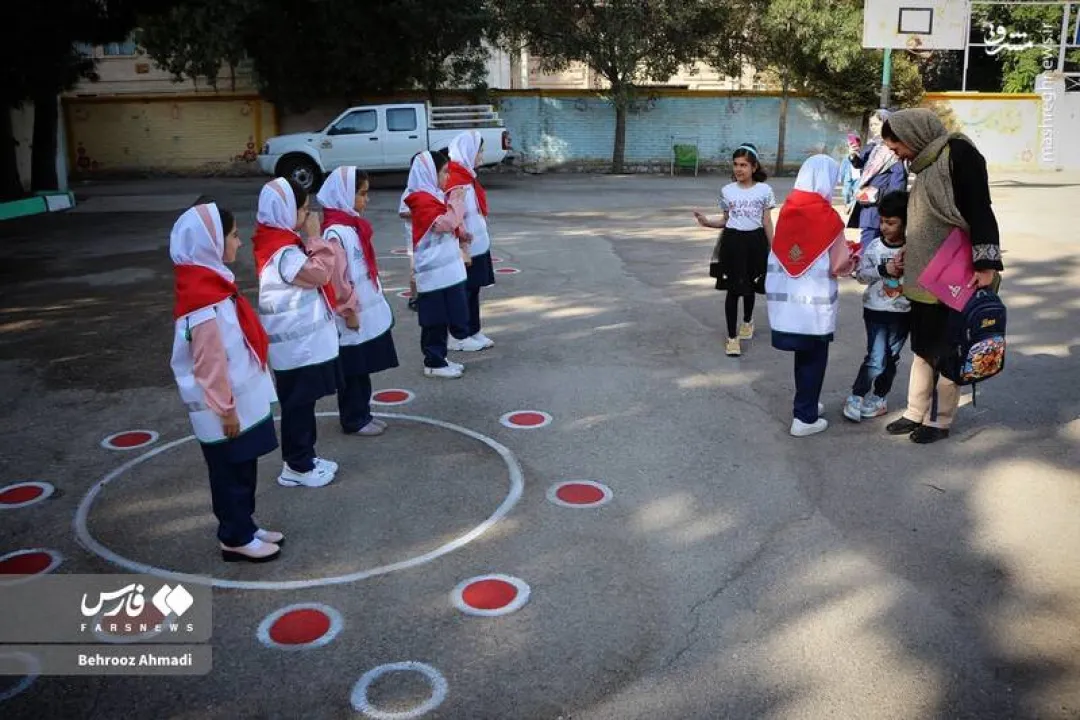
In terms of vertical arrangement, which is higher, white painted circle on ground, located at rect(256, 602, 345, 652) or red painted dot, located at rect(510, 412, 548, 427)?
red painted dot, located at rect(510, 412, 548, 427)

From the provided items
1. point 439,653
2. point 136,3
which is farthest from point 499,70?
point 439,653

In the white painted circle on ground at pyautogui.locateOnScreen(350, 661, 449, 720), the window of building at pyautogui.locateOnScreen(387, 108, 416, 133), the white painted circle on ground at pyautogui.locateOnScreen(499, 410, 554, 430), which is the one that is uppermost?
the window of building at pyautogui.locateOnScreen(387, 108, 416, 133)

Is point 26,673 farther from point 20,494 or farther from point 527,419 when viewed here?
point 527,419

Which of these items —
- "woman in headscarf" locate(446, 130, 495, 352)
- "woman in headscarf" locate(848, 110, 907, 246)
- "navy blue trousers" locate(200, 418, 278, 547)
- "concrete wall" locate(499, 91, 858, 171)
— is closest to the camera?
"navy blue trousers" locate(200, 418, 278, 547)

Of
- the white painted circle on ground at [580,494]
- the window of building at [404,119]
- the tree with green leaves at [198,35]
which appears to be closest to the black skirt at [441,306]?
the white painted circle on ground at [580,494]

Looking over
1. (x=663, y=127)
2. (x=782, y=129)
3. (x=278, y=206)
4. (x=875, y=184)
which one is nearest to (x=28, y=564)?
(x=278, y=206)

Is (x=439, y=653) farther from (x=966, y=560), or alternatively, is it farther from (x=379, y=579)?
(x=966, y=560)

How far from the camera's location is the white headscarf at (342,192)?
5531mm

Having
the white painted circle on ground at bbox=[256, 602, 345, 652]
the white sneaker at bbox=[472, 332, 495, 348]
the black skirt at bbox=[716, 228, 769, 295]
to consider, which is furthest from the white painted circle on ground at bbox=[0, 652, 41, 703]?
the black skirt at bbox=[716, 228, 769, 295]

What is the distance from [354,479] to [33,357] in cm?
415

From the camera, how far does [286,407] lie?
482 centimetres

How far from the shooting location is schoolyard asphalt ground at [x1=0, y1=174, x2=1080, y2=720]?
10.6 ft

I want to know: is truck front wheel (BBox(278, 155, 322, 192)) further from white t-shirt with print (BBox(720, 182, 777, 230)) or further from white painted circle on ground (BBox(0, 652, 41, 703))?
white painted circle on ground (BBox(0, 652, 41, 703))

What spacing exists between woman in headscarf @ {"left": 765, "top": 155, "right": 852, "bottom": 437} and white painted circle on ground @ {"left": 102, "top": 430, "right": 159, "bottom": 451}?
156 inches
